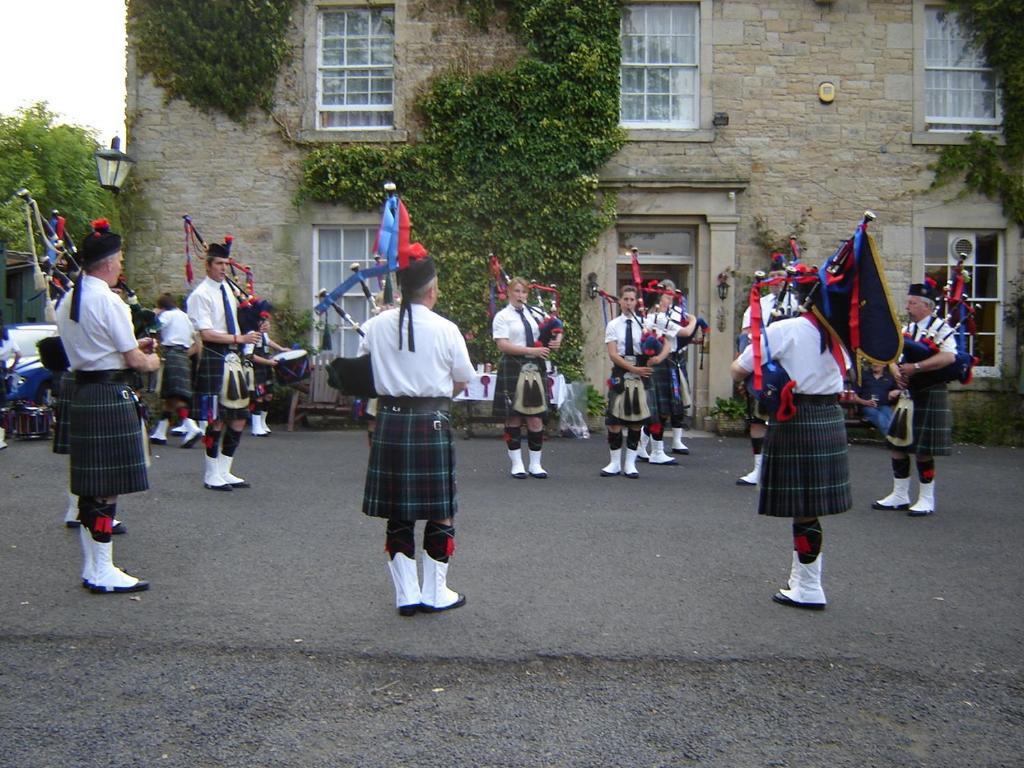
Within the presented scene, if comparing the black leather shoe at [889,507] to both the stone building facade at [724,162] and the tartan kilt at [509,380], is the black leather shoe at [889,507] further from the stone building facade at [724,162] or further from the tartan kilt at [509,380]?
the stone building facade at [724,162]

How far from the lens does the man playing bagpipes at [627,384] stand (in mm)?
9461

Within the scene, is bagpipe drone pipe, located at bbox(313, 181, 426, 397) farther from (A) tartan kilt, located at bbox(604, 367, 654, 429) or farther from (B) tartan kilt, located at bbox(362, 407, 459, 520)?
(A) tartan kilt, located at bbox(604, 367, 654, 429)

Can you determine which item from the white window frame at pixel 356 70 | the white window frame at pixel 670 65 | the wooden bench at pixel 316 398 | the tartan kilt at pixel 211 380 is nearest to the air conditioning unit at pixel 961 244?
the white window frame at pixel 670 65

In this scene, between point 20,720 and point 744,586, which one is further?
point 744,586

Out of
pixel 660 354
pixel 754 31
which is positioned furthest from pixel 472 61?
pixel 660 354

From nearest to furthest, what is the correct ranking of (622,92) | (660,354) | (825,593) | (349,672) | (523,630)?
(349,672) → (523,630) → (825,593) → (660,354) → (622,92)

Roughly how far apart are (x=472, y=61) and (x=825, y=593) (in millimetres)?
10336

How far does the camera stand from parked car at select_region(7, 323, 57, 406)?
1323 cm

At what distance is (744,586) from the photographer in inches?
217

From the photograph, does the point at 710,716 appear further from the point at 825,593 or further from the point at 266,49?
the point at 266,49

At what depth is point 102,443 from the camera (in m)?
5.16

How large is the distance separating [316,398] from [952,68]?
9997mm

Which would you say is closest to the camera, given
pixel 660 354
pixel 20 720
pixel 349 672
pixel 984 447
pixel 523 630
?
pixel 20 720

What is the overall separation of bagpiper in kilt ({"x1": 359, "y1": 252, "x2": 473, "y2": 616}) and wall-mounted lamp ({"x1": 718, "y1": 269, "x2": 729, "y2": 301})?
910 centimetres
